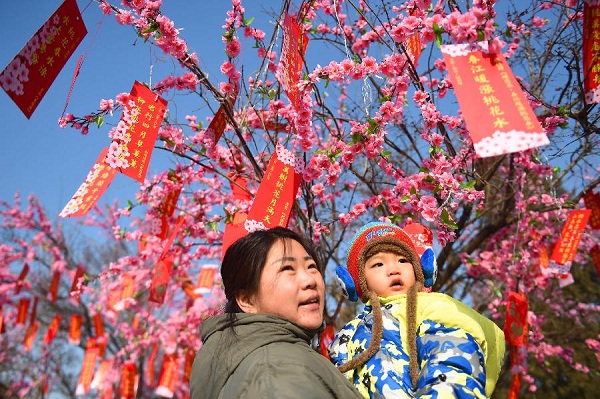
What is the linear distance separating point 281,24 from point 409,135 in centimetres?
265

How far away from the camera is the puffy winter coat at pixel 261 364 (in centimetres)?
118

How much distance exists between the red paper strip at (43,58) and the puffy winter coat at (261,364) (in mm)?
1948

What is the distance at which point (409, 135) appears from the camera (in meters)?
5.46

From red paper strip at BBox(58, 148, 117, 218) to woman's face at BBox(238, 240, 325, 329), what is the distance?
2.04 meters

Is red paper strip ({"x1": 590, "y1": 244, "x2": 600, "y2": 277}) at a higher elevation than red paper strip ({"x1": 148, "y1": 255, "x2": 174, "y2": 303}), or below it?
higher

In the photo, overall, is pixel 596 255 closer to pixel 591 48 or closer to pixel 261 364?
pixel 591 48

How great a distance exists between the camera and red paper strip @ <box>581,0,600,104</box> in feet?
9.13

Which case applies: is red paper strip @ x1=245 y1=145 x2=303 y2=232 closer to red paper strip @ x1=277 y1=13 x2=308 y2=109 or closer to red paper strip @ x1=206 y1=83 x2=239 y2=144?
red paper strip @ x1=277 y1=13 x2=308 y2=109

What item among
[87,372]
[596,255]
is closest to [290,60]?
[596,255]

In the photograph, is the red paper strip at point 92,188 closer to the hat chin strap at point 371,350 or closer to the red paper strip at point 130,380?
the hat chin strap at point 371,350

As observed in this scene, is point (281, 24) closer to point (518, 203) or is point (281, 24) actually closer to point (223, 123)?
point (223, 123)

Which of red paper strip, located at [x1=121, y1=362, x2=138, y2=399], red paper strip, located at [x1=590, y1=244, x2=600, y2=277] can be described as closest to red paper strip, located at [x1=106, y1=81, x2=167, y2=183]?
red paper strip, located at [x1=590, y1=244, x2=600, y2=277]

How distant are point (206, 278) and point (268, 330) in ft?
20.3

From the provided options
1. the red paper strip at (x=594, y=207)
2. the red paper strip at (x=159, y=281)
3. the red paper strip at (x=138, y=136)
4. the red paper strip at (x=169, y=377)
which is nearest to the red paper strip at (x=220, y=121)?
the red paper strip at (x=138, y=136)
